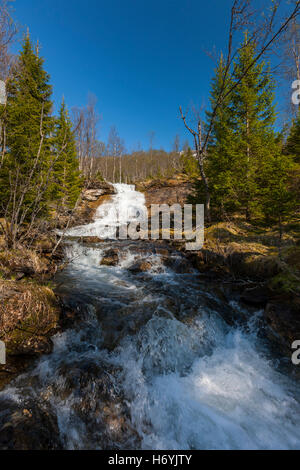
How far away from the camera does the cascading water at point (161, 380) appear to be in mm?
2654

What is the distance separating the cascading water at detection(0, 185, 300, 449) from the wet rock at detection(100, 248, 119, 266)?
321 centimetres

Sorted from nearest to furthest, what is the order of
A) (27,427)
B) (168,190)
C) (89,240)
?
(27,427) → (89,240) → (168,190)

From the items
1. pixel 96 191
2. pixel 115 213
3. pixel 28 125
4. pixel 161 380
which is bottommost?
pixel 161 380

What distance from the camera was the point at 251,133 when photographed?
11.8 meters

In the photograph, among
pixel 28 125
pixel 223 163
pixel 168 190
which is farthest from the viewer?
pixel 168 190

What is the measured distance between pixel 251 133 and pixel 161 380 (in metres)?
14.1

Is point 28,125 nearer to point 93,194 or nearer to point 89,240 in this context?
point 89,240

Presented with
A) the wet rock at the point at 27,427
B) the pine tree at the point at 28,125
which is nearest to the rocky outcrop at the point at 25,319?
the wet rock at the point at 27,427

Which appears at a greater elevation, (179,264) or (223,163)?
(223,163)

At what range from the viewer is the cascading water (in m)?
2.65

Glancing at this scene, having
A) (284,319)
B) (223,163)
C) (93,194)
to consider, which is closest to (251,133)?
(223,163)

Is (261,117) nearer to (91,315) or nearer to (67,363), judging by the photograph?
(91,315)

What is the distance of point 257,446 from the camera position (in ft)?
8.41
